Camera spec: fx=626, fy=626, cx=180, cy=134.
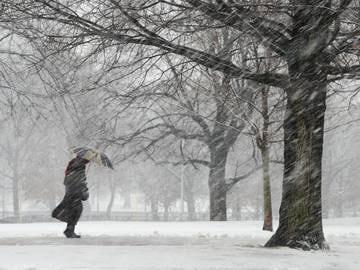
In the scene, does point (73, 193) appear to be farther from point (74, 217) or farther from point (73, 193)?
point (74, 217)

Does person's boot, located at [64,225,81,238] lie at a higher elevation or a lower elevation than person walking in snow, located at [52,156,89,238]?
lower

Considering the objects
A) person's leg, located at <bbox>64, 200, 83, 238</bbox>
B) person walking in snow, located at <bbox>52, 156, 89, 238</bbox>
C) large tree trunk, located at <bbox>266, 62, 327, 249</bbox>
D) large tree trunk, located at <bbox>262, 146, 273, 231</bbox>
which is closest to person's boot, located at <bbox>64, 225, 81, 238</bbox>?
person's leg, located at <bbox>64, 200, 83, 238</bbox>

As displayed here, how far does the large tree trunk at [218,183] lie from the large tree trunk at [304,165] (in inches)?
533

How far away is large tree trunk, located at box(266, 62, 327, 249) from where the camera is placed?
10.0 metres

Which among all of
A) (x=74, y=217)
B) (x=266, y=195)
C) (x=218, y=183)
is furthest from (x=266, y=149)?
(x=218, y=183)

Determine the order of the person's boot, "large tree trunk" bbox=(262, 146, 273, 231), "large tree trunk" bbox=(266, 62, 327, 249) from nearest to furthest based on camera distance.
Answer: "large tree trunk" bbox=(266, 62, 327, 249), the person's boot, "large tree trunk" bbox=(262, 146, 273, 231)

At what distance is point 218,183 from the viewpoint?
24391mm

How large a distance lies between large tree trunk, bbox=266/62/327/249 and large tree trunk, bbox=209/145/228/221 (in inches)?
533

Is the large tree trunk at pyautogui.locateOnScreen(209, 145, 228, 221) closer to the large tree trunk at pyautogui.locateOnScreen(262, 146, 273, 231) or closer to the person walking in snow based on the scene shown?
the large tree trunk at pyautogui.locateOnScreen(262, 146, 273, 231)

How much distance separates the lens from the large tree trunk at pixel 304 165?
10.0 meters

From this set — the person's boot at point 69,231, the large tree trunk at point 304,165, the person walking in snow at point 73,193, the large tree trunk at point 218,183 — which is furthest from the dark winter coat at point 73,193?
the large tree trunk at point 218,183

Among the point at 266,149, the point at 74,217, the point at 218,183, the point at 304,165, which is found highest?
the point at 266,149

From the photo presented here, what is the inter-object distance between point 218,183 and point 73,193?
1315 centimetres

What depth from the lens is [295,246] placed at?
32.8 ft
